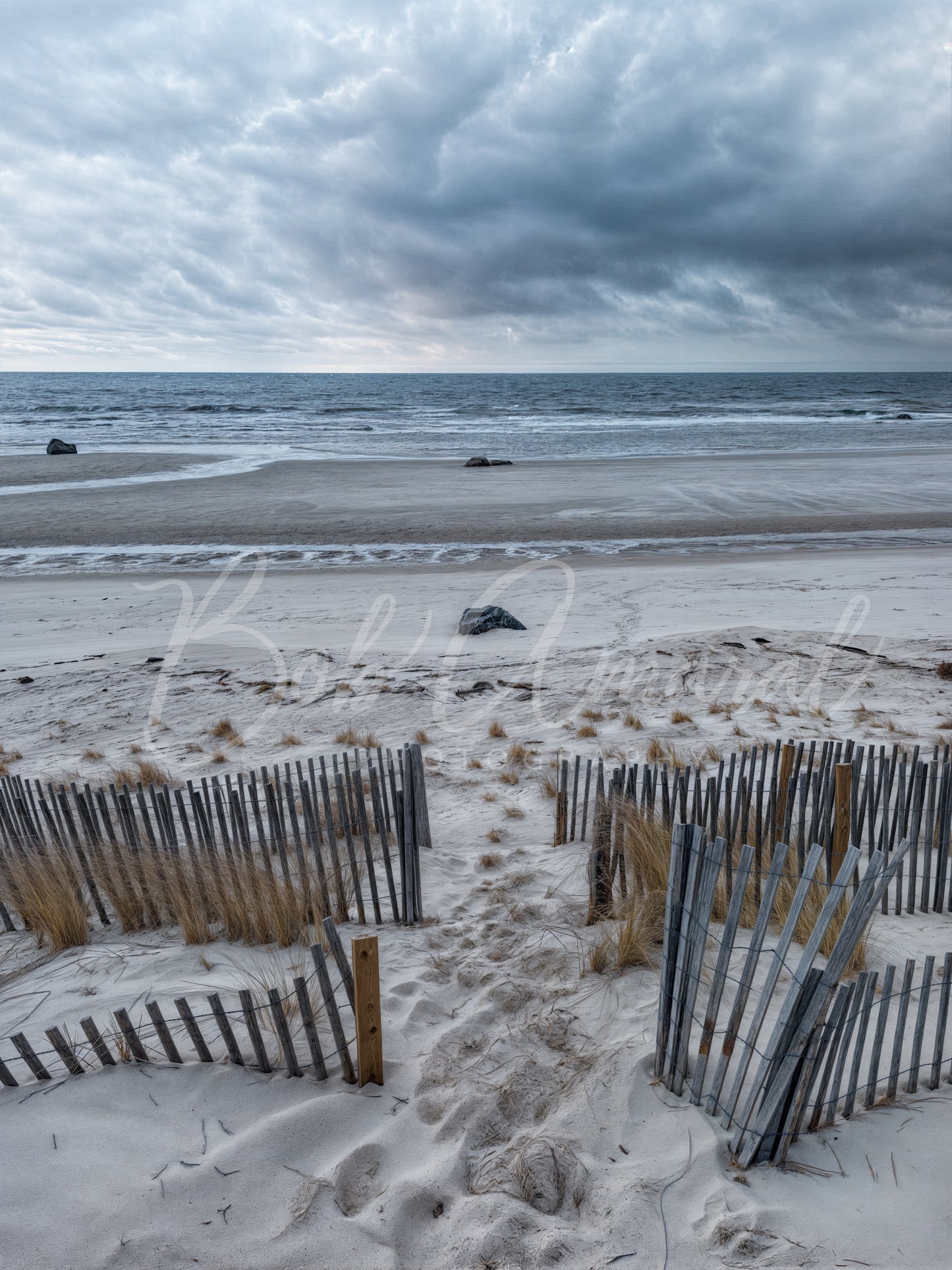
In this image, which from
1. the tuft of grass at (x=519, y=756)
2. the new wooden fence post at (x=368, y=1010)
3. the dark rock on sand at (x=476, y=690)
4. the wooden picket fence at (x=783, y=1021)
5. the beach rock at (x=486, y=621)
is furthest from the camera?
the beach rock at (x=486, y=621)

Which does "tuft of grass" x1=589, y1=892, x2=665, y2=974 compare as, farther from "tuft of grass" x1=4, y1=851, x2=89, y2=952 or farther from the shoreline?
the shoreline

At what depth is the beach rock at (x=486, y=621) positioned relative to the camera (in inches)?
428

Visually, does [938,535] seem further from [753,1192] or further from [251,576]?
[753,1192]

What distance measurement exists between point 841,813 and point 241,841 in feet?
11.6

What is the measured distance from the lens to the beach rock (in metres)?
10.9

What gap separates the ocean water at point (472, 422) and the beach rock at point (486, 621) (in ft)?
78.1

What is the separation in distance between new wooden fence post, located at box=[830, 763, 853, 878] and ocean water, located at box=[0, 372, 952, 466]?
100ft

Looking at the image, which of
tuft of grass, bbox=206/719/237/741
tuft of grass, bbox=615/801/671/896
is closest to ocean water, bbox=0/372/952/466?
tuft of grass, bbox=206/719/237/741

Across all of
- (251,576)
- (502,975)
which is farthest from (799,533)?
(502,975)

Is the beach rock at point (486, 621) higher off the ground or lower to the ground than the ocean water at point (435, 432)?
lower

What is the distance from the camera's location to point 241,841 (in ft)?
15.1

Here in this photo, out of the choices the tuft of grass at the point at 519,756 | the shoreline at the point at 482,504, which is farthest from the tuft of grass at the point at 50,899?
the shoreline at the point at 482,504

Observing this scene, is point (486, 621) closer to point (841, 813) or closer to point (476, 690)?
point (476, 690)

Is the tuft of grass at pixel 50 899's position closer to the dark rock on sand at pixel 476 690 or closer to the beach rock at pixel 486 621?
the dark rock on sand at pixel 476 690
